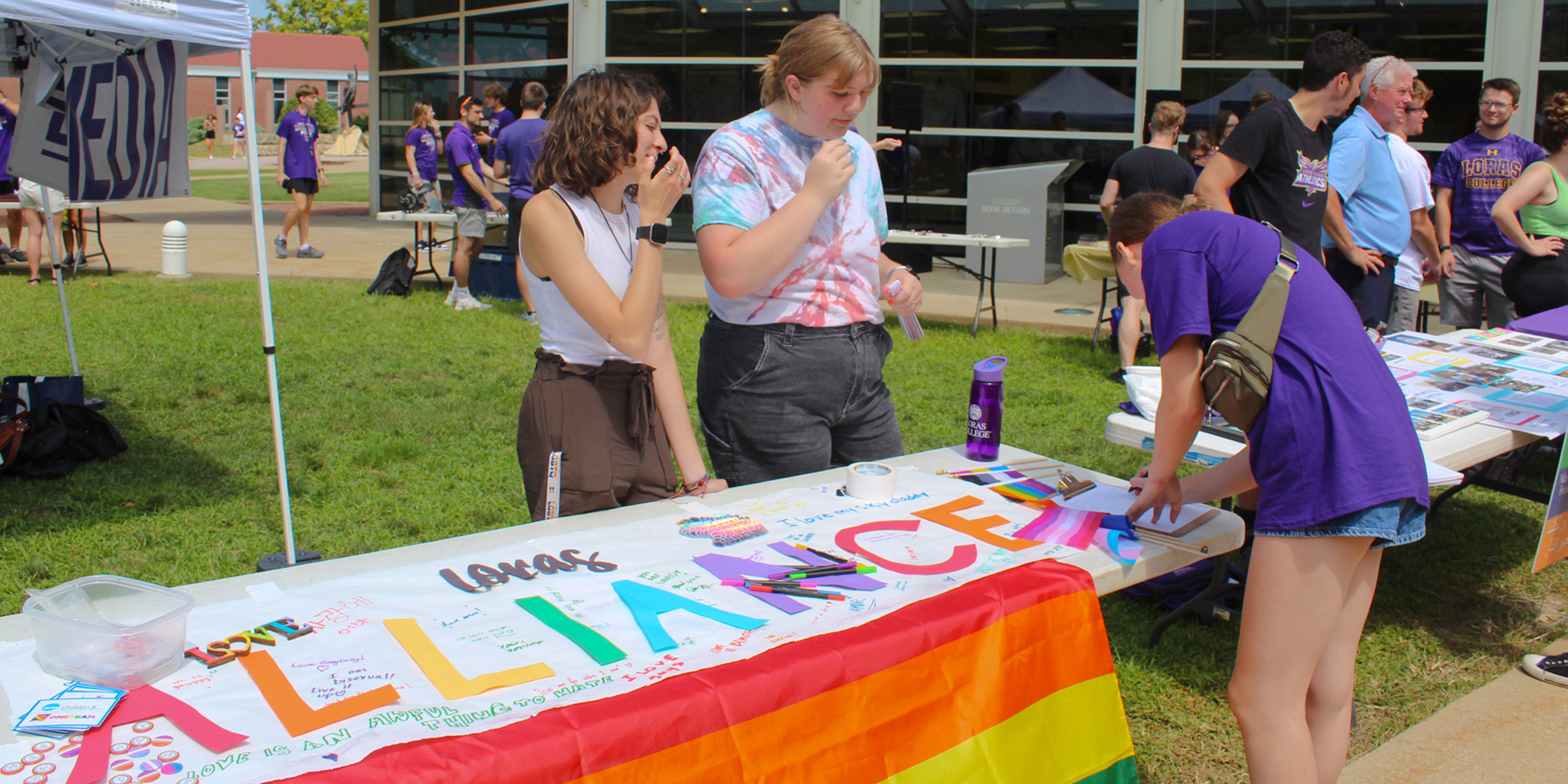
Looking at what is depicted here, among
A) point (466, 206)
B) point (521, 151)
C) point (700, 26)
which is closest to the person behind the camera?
point (521, 151)

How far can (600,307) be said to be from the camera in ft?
7.25

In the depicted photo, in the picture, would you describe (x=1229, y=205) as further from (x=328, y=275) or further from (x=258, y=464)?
(x=328, y=275)

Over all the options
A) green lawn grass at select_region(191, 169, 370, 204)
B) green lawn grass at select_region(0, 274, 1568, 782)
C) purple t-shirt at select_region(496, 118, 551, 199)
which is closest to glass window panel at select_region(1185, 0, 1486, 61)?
green lawn grass at select_region(0, 274, 1568, 782)

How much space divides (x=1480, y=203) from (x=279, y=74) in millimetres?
61634

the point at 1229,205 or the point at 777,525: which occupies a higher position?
the point at 1229,205

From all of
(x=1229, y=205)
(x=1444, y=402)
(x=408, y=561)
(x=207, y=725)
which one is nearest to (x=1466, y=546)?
(x=1444, y=402)

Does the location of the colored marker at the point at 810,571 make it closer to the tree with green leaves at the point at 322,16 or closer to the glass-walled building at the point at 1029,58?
the glass-walled building at the point at 1029,58

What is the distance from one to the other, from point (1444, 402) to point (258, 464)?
4833mm

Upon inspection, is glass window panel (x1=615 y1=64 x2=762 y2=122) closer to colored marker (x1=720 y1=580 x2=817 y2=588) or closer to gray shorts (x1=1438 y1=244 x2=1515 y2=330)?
gray shorts (x1=1438 y1=244 x2=1515 y2=330)

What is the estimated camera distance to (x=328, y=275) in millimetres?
10773

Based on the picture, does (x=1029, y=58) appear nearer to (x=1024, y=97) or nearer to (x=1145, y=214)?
Answer: (x=1024, y=97)

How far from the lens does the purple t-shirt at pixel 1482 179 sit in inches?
224

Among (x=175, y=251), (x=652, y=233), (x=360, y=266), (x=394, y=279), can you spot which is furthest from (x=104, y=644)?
(x=360, y=266)

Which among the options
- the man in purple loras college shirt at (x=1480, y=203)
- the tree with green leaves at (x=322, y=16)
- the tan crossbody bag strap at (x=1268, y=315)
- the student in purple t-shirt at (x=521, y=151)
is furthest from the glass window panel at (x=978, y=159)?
the tree with green leaves at (x=322, y=16)
